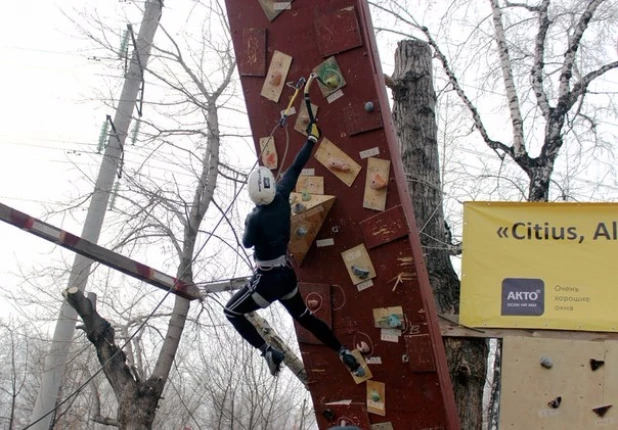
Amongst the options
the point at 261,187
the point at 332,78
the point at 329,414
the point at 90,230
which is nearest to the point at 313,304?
the point at 329,414

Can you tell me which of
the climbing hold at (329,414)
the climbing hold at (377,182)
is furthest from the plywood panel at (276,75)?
the climbing hold at (329,414)

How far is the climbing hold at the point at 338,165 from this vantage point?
21.1 ft

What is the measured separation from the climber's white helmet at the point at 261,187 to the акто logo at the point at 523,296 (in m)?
2.80

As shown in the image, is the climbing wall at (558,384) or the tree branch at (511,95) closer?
the climbing wall at (558,384)

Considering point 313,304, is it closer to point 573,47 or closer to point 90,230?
point 90,230

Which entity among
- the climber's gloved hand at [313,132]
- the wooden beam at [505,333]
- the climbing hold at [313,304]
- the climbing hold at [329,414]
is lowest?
the climbing hold at [329,414]

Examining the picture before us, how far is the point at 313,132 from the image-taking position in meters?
6.32

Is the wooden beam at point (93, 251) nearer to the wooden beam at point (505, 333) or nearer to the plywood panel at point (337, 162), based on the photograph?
the plywood panel at point (337, 162)

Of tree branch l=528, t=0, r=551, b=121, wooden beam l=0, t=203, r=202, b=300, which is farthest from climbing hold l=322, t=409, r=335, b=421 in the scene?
tree branch l=528, t=0, r=551, b=121

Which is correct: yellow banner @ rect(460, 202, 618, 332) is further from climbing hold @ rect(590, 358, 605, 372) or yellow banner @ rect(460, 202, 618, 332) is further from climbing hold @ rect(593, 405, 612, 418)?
climbing hold @ rect(593, 405, 612, 418)

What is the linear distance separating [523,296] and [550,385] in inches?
34.9

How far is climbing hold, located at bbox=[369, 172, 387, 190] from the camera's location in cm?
627

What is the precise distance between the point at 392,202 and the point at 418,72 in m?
2.82

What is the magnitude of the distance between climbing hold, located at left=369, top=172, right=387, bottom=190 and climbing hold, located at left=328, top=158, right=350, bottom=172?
0.81ft
